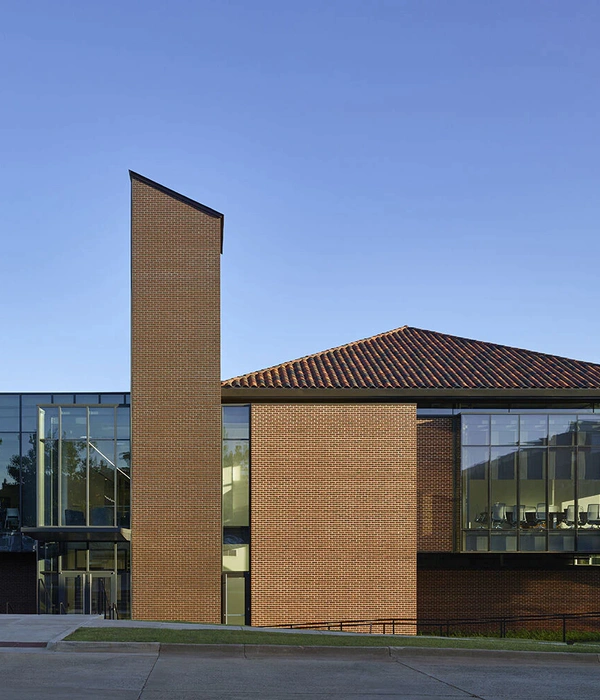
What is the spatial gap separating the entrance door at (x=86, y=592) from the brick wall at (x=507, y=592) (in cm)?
1047

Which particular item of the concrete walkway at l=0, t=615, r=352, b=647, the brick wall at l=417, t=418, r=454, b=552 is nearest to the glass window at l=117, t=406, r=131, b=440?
the concrete walkway at l=0, t=615, r=352, b=647

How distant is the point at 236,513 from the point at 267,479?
4.66ft

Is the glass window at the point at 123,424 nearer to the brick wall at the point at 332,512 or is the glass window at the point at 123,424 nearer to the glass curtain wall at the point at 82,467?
the glass curtain wall at the point at 82,467

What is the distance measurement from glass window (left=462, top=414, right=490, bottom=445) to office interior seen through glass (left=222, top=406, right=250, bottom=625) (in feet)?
22.6

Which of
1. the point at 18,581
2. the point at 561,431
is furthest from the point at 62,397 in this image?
the point at 561,431

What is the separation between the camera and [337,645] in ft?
59.2

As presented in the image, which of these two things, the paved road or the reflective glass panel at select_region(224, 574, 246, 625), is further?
the reflective glass panel at select_region(224, 574, 246, 625)

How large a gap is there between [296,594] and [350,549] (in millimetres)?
2101

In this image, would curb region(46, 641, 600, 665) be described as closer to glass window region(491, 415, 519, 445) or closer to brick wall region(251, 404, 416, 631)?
brick wall region(251, 404, 416, 631)

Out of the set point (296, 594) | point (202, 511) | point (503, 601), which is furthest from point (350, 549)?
point (503, 601)

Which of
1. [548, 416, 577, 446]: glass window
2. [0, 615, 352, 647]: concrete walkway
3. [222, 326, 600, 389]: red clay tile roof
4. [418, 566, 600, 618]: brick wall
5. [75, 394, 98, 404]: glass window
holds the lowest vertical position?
[418, 566, 600, 618]: brick wall

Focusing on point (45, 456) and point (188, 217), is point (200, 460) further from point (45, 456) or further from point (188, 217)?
point (188, 217)

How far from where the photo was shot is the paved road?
13.6 metres

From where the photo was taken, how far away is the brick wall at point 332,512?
90.2 ft
